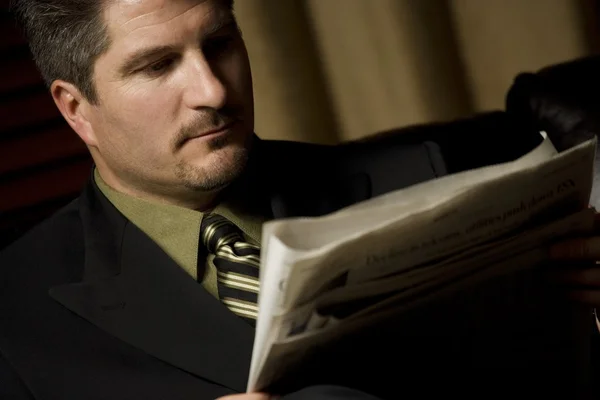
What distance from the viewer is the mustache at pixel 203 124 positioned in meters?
1.06

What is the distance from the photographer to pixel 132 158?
3.65 ft

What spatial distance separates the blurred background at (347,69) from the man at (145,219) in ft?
1.24

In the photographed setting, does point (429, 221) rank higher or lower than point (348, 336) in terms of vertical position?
higher

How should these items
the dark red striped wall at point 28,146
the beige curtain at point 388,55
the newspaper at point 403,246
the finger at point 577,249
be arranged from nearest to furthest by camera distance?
the newspaper at point 403,246 < the finger at point 577,249 < the dark red striped wall at point 28,146 < the beige curtain at point 388,55

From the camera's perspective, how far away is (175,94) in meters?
1.06

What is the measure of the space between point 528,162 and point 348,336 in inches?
9.6

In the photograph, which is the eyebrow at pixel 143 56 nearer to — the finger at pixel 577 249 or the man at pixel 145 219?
the man at pixel 145 219

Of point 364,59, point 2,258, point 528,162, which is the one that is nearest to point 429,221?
point 528,162

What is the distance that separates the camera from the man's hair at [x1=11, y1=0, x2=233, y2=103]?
3.48 ft

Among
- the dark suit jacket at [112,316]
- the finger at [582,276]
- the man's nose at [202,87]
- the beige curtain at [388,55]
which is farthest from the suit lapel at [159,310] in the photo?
the beige curtain at [388,55]

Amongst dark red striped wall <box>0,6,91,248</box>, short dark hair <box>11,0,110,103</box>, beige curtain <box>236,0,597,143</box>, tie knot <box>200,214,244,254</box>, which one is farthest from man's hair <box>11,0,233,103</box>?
beige curtain <box>236,0,597,143</box>

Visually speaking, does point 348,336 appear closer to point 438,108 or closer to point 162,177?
point 162,177

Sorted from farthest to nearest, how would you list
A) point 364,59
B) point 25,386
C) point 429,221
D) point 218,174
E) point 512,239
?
point 364,59 → point 218,174 → point 25,386 → point 512,239 → point 429,221

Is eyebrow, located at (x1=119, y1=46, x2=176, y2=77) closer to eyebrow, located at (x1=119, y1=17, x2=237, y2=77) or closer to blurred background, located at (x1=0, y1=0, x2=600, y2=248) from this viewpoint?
eyebrow, located at (x1=119, y1=17, x2=237, y2=77)
